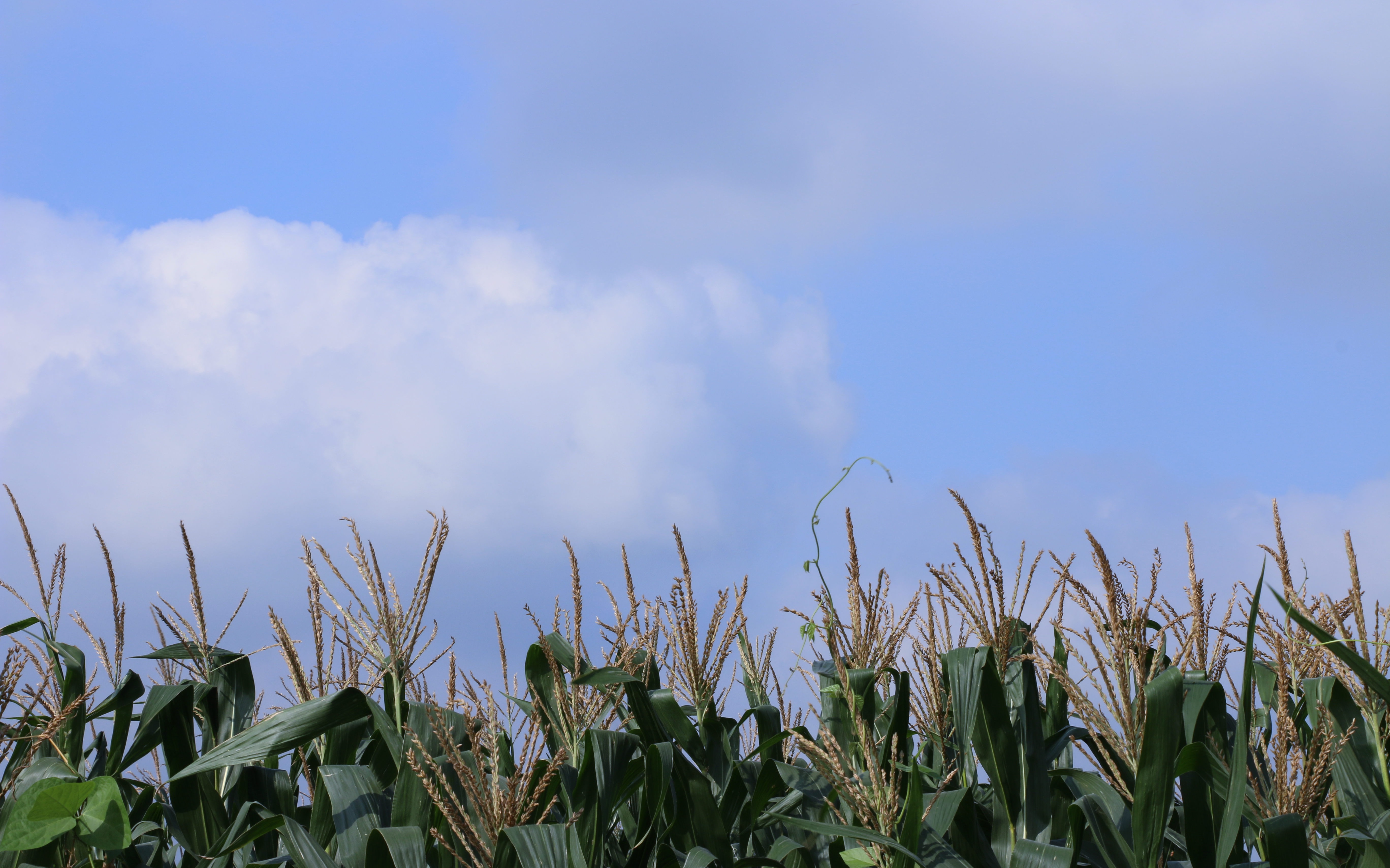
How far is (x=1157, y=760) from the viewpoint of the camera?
238 centimetres

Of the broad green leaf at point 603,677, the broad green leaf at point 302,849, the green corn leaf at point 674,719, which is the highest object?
the broad green leaf at point 603,677

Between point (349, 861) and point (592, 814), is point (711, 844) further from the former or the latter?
point (349, 861)

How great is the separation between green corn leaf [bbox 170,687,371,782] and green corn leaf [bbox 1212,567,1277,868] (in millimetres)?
2282

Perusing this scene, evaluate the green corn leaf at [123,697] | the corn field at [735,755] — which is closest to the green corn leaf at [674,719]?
the corn field at [735,755]

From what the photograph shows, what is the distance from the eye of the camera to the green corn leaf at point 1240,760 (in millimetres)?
2227

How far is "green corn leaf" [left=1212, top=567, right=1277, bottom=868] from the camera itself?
2227 millimetres

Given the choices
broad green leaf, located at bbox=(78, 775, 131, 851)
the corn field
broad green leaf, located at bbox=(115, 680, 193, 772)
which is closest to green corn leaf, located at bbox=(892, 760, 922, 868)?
the corn field

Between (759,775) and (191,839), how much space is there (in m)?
1.92

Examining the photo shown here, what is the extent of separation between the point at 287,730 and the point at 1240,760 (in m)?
2.52

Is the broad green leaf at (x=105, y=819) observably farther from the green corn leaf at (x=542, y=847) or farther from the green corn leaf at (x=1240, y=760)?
the green corn leaf at (x=1240, y=760)

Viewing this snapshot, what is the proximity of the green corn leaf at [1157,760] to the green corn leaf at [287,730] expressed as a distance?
208cm

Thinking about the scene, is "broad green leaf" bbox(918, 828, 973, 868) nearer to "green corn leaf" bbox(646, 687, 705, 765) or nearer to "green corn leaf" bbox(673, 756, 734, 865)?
"green corn leaf" bbox(673, 756, 734, 865)

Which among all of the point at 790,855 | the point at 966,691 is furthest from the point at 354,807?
the point at 966,691

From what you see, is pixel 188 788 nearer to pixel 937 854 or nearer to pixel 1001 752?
pixel 937 854
